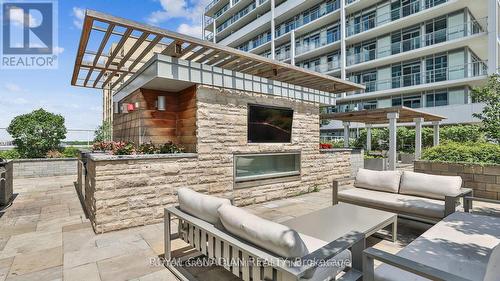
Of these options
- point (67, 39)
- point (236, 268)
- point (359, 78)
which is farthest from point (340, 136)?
point (236, 268)

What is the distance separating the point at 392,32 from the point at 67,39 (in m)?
25.2

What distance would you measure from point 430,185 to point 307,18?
2860cm

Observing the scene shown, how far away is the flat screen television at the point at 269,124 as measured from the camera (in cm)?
652

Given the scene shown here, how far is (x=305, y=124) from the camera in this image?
778cm

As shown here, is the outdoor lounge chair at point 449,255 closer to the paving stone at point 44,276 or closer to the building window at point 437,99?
the paving stone at point 44,276

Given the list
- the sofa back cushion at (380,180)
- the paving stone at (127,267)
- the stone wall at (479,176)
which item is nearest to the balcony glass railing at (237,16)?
the stone wall at (479,176)

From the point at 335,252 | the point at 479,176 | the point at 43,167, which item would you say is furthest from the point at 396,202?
the point at 43,167

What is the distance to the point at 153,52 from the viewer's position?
6180mm

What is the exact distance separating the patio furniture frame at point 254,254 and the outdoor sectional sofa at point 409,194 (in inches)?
103

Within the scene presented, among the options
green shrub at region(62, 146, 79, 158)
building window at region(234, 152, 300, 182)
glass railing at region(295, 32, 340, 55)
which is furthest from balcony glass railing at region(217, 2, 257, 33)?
building window at region(234, 152, 300, 182)

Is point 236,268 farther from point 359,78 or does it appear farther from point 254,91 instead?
point 359,78

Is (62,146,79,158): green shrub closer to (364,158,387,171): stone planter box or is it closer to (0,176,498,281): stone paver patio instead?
(0,176,498,281): stone paver patio

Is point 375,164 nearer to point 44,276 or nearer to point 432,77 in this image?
point 44,276

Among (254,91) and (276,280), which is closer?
(276,280)
